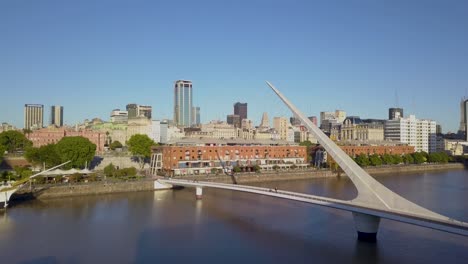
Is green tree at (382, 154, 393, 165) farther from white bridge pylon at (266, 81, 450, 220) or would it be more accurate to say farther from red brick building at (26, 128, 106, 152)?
red brick building at (26, 128, 106, 152)

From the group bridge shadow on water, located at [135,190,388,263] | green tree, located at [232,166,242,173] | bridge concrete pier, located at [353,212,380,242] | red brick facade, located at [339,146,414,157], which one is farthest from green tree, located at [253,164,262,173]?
bridge concrete pier, located at [353,212,380,242]

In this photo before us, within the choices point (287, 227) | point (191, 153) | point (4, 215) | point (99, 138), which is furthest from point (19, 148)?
point (287, 227)

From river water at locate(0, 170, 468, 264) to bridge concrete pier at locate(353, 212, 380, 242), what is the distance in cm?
35

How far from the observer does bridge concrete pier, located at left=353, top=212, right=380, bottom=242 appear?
18.1m

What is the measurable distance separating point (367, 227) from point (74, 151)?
2877 cm

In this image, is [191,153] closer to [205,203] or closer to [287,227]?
[205,203]

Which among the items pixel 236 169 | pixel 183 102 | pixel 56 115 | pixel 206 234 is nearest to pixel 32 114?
pixel 56 115

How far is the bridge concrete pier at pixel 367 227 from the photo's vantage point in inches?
712

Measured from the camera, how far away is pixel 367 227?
18125 millimetres

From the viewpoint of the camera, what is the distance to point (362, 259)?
16.0 m

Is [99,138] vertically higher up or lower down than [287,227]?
higher up

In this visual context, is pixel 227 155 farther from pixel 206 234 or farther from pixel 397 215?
pixel 397 215

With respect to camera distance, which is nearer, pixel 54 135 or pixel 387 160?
pixel 387 160

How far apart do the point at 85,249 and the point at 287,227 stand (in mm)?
9345
